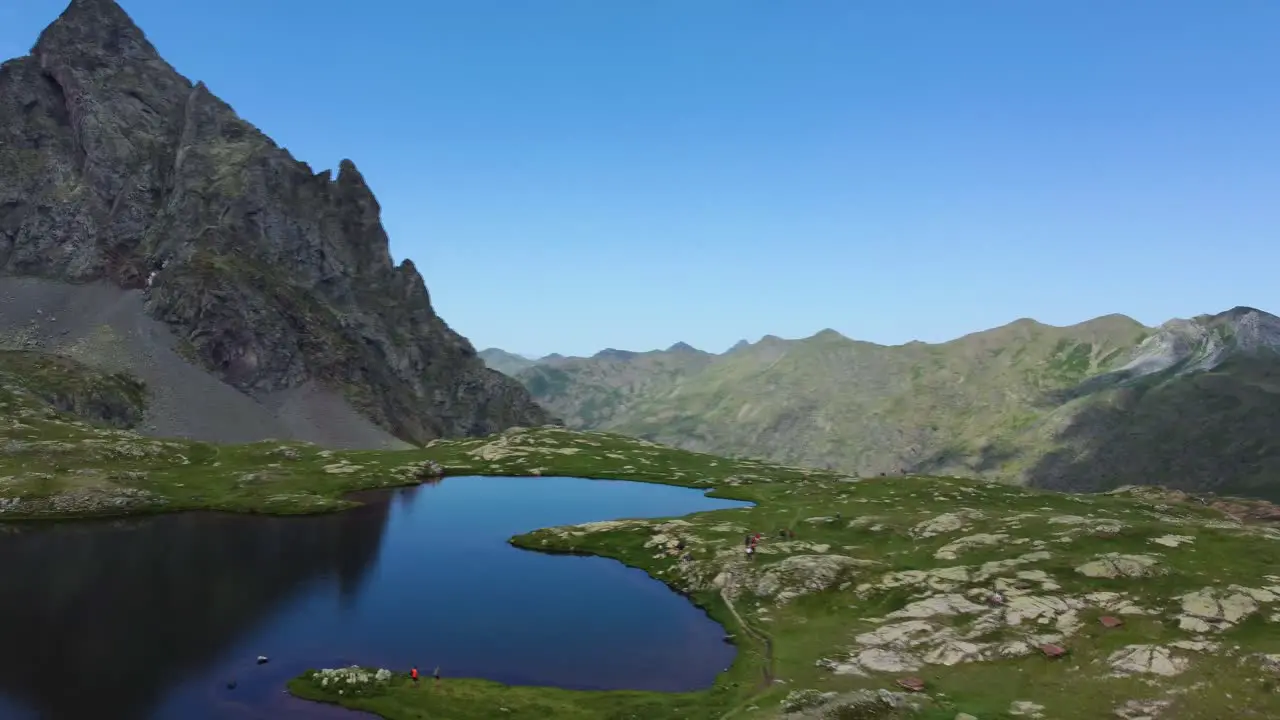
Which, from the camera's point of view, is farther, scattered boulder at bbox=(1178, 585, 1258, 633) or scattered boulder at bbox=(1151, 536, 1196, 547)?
scattered boulder at bbox=(1151, 536, 1196, 547)

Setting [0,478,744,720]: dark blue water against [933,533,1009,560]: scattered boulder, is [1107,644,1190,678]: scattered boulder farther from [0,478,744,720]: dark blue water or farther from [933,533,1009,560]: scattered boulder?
[0,478,744,720]: dark blue water

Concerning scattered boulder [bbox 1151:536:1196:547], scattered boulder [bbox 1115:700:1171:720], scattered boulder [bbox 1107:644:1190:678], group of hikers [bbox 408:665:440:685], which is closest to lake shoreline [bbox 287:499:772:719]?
group of hikers [bbox 408:665:440:685]

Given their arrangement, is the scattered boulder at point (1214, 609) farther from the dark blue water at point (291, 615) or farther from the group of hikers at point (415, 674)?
the group of hikers at point (415, 674)

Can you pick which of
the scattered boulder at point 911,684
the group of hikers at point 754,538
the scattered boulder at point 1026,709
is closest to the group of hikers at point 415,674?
the scattered boulder at point 911,684

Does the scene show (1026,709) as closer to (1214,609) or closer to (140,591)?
(1214,609)

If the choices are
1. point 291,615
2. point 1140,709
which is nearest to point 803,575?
point 1140,709
